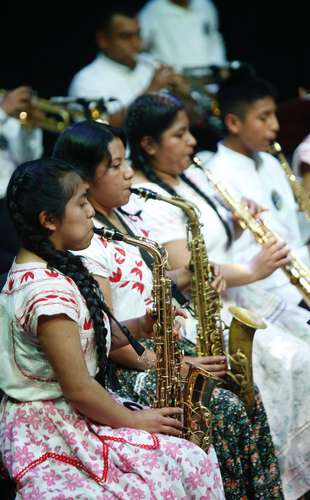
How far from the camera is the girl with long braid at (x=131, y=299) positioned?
128 inches

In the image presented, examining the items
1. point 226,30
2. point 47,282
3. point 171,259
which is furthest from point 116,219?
point 226,30

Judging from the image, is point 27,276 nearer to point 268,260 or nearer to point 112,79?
point 268,260

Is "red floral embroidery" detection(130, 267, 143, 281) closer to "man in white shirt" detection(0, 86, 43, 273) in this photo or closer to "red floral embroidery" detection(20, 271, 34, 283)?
"red floral embroidery" detection(20, 271, 34, 283)

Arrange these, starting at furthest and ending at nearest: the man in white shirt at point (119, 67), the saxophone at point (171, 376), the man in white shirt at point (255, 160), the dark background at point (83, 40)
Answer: the dark background at point (83, 40), the man in white shirt at point (119, 67), the man in white shirt at point (255, 160), the saxophone at point (171, 376)

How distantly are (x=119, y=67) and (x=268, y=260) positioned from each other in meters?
2.49

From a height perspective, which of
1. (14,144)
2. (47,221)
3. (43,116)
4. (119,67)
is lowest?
(14,144)

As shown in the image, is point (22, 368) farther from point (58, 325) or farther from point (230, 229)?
point (230, 229)

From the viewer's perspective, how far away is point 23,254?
9.33 ft

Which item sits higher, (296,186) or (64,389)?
(64,389)

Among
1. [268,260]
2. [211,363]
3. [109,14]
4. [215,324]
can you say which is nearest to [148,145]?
[268,260]

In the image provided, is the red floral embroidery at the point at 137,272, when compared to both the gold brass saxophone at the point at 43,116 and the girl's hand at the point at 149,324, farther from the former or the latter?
the gold brass saxophone at the point at 43,116

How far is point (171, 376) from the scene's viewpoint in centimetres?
309

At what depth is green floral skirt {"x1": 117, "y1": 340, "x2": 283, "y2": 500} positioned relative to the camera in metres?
3.24

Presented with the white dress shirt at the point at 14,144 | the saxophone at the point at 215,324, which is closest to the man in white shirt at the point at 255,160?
the saxophone at the point at 215,324
